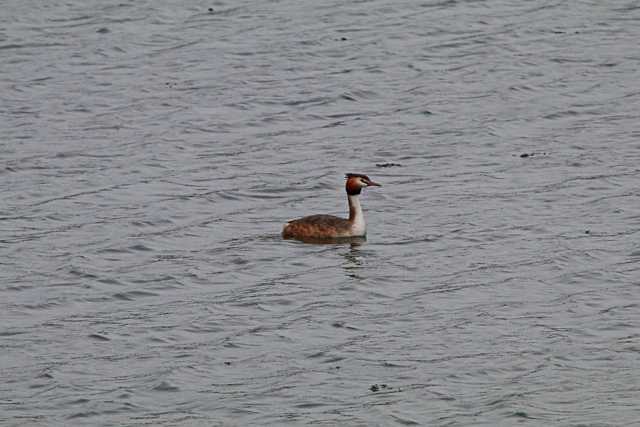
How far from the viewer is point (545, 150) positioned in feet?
85.6

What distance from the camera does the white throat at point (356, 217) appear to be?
22406mm

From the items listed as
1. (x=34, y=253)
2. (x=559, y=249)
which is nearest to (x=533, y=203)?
(x=559, y=249)

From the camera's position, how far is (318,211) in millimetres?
23953

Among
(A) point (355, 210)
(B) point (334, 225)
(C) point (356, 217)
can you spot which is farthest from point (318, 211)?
(B) point (334, 225)

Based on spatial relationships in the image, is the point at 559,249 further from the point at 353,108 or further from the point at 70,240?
the point at 353,108

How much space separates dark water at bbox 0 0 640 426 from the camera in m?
15.8

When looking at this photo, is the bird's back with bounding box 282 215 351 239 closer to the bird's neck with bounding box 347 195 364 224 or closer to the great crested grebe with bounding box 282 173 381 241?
the great crested grebe with bounding box 282 173 381 241

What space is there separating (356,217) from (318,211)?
1482 mm

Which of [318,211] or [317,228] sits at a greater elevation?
[317,228]

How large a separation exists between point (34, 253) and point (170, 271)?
1921 millimetres

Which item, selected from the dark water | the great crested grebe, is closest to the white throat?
the great crested grebe

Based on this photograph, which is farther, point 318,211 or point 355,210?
point 318,211

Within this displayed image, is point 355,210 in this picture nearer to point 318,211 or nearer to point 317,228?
point 317,228

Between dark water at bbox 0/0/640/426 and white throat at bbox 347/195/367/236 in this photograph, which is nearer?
dark water at bbox 0/0/640/426
